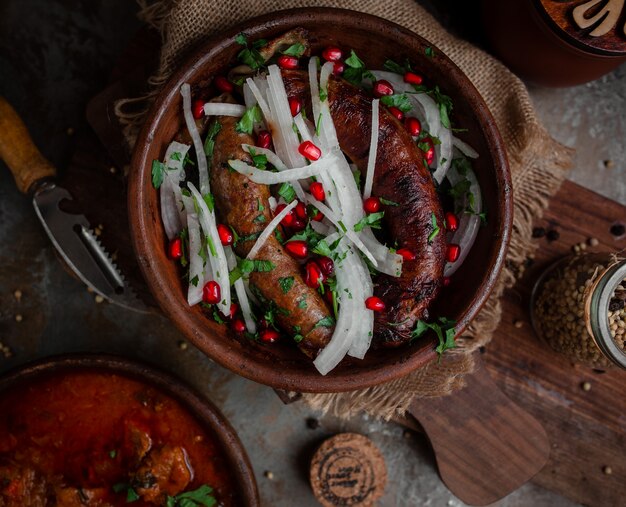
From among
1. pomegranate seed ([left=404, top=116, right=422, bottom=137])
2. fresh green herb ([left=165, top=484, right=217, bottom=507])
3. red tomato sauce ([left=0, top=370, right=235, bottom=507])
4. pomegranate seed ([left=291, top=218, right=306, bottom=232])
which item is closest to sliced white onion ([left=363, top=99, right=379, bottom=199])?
pomegranate seed ([left=404, top=116, right=422, bottom=137])

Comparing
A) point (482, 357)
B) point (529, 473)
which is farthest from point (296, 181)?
point (529, 473)

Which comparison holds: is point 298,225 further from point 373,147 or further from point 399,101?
point 399,101

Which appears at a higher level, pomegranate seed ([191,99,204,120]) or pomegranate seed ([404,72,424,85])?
pomegranate seed ([404,72,424,85])

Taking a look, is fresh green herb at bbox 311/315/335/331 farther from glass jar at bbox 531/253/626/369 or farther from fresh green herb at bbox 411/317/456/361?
glass jar at bbox 531/253/626/369

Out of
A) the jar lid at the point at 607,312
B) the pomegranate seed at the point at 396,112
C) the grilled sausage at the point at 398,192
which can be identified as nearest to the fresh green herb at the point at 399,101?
the pomegranate seed at the point at 396,112

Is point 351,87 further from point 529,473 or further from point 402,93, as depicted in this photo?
point 529,473

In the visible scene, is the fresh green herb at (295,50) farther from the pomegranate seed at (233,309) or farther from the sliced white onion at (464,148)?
the pomegranate seed at (233,309)
